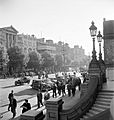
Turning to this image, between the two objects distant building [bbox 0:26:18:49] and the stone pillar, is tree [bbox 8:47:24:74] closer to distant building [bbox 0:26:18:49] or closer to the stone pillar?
distant building [bbox 0:26:18:49]

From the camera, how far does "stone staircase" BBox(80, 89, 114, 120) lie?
9.15 m

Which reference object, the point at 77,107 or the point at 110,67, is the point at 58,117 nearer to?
the point at 77,107

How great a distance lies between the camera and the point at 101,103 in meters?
9.73

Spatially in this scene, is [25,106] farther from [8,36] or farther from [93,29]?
[8,36]

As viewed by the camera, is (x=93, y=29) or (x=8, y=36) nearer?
(x=93, y=29)

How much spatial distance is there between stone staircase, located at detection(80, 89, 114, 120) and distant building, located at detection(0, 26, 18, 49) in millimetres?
68450

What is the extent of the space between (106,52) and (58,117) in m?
20.2

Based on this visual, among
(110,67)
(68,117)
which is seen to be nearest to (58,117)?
(68,117)

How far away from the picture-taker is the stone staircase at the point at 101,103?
Result: 915 centimetres

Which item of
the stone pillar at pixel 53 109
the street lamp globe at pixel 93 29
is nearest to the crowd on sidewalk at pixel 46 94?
the stone pillar at pixel 53 109

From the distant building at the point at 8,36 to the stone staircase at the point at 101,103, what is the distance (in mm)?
68450

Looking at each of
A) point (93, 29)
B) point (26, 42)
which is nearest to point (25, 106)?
point (93, 29)

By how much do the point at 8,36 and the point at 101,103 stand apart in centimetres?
7430

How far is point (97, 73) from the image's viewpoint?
1270 centimetres
